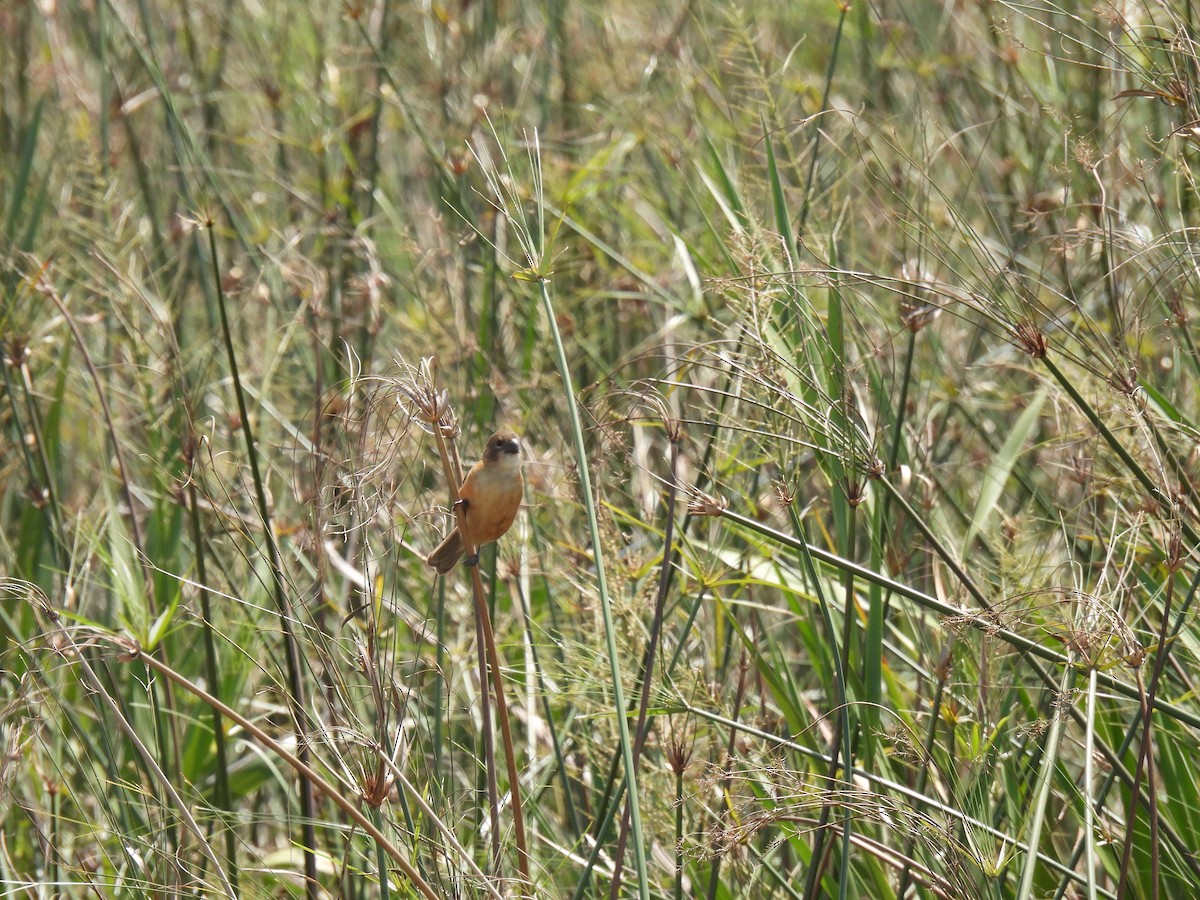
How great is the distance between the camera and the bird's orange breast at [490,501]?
2164 millimetres

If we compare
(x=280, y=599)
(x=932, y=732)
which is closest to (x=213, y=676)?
(x=280, y=599)

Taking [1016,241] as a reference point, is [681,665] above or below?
below

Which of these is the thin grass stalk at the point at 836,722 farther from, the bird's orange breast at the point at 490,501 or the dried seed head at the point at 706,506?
the bird's orange breast at the point at 490,501

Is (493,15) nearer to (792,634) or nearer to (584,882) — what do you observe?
(792,634)

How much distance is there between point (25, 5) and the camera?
5.66m

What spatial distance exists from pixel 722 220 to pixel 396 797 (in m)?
1.93

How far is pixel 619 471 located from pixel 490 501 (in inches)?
9.3

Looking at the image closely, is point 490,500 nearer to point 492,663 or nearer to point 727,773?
point 492,663

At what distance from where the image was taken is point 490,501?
7.11ft

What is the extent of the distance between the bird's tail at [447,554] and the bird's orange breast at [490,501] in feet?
0.24

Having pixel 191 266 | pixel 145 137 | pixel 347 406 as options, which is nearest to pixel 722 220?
pixel 347 406

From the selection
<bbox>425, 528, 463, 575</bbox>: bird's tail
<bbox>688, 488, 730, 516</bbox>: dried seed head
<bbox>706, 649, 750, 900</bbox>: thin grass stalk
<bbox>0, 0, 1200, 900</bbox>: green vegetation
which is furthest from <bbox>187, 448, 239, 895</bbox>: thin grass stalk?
<bbox>688, 488, 730, 516</bbox>: dried seed head

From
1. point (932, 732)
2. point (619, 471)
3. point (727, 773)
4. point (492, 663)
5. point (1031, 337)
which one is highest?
point (1031, 337)

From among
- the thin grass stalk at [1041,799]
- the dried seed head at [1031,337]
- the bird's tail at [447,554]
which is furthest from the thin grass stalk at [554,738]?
the dried seed head at [1031,337]
